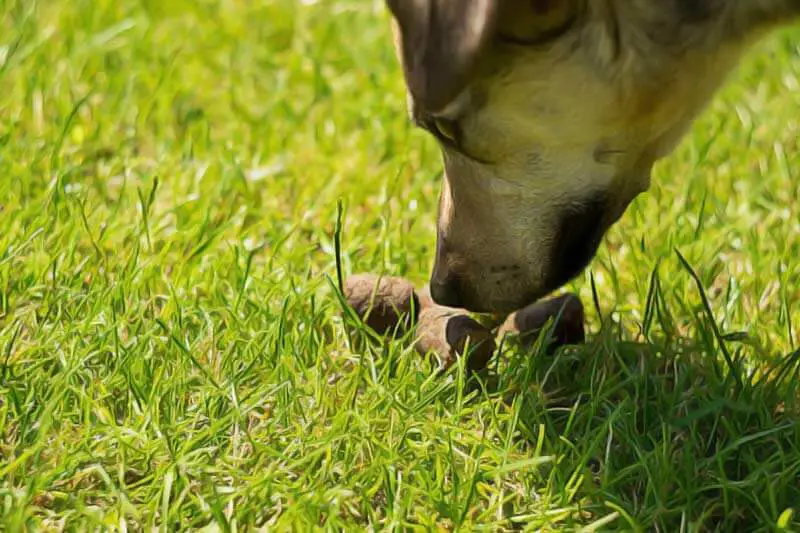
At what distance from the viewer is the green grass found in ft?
8.86

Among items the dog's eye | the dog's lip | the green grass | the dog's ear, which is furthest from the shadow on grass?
Result: the dog's ear


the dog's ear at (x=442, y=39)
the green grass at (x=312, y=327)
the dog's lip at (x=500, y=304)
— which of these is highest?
the dog's ear at (x=442, y=39)

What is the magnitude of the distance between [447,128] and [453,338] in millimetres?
522

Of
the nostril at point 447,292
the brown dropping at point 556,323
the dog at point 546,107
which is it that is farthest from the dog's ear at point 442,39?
the brown dropping at point 556,323

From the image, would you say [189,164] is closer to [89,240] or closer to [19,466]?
[89,240]

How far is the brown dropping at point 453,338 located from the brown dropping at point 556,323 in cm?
8

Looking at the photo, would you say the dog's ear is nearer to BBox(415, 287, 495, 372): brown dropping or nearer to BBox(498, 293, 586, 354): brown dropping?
BBox(415, 287, 495, 372): brown dropping

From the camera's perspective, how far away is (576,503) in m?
2.72

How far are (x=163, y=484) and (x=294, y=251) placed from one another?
985 mm

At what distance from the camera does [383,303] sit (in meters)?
3.12

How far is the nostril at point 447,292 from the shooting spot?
2959 millimetres

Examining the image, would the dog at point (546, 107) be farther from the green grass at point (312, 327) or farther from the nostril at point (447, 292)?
the green grass at point (312, 327)

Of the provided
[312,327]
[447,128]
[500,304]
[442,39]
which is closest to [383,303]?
[312,327]

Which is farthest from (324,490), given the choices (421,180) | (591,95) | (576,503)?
(421,180)
